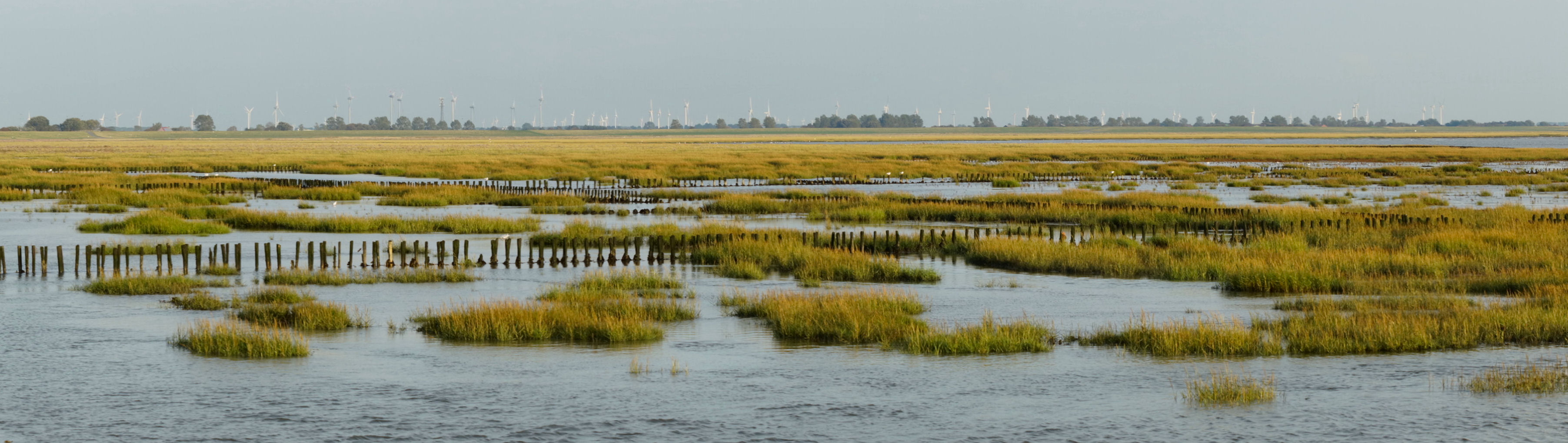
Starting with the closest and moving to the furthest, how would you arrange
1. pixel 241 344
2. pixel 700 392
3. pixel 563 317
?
pixel 700 392
pixel 241 344
pixel 563 317

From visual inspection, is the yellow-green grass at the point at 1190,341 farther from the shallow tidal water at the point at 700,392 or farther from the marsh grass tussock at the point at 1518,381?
the marsh grass tussock at the point at 1518,381

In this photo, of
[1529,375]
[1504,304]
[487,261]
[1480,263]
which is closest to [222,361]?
[487,261]

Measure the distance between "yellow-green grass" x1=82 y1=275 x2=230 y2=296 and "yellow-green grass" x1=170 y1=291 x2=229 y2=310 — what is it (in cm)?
105

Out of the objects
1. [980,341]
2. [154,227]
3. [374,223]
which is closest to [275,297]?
[980,341]

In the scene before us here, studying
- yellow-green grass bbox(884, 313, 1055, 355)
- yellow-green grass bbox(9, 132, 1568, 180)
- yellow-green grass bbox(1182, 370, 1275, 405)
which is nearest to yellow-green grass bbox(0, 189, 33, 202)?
yellow-green grass bbox(9, 132, 1568, 180)

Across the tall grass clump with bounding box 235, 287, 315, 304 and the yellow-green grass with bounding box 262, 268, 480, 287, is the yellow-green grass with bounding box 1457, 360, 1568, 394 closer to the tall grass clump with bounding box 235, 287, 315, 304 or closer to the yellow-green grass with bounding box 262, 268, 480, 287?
the tall grass clump with bounding box 235, 287, 315, 304

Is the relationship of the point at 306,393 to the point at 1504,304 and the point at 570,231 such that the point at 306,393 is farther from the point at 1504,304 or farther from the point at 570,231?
the point at 570,231

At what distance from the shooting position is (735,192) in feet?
202

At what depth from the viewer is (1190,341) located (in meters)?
17.4

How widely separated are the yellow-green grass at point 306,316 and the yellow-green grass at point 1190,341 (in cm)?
998

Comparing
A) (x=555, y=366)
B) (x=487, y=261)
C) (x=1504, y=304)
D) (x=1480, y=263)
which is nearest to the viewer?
(x=555, y=366)

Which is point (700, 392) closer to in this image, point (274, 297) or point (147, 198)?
point (274, 297)

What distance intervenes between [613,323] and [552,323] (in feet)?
2.99

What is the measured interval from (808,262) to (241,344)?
40.2 feet
